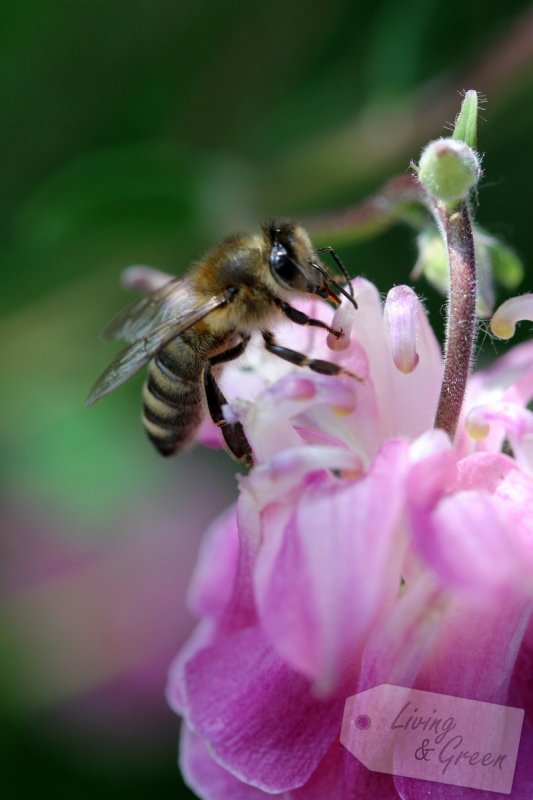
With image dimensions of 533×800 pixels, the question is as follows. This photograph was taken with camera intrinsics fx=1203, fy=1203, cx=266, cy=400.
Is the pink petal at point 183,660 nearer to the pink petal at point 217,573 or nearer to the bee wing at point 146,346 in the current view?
the pink petal at point 217,573

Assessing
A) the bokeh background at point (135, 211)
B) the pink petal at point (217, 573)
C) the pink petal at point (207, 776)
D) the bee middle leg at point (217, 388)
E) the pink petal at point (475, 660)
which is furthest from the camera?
the bokeh background at point (135, 211)

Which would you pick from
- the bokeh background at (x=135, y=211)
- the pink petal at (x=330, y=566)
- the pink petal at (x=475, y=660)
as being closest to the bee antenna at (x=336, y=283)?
the pink petal at (x=330, y=566)

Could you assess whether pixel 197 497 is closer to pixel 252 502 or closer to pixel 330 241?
pixel 330 241

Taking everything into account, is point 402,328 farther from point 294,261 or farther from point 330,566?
point 330,566

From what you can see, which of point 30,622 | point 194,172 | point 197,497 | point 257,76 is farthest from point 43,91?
point 30,622

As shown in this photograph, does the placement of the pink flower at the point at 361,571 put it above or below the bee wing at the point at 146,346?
below

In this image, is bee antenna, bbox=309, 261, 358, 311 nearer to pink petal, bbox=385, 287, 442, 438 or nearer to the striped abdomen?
pink petal, bbox=385, 287, 442, 438

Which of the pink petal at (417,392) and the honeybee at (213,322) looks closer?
the pink petal at (417,392)
